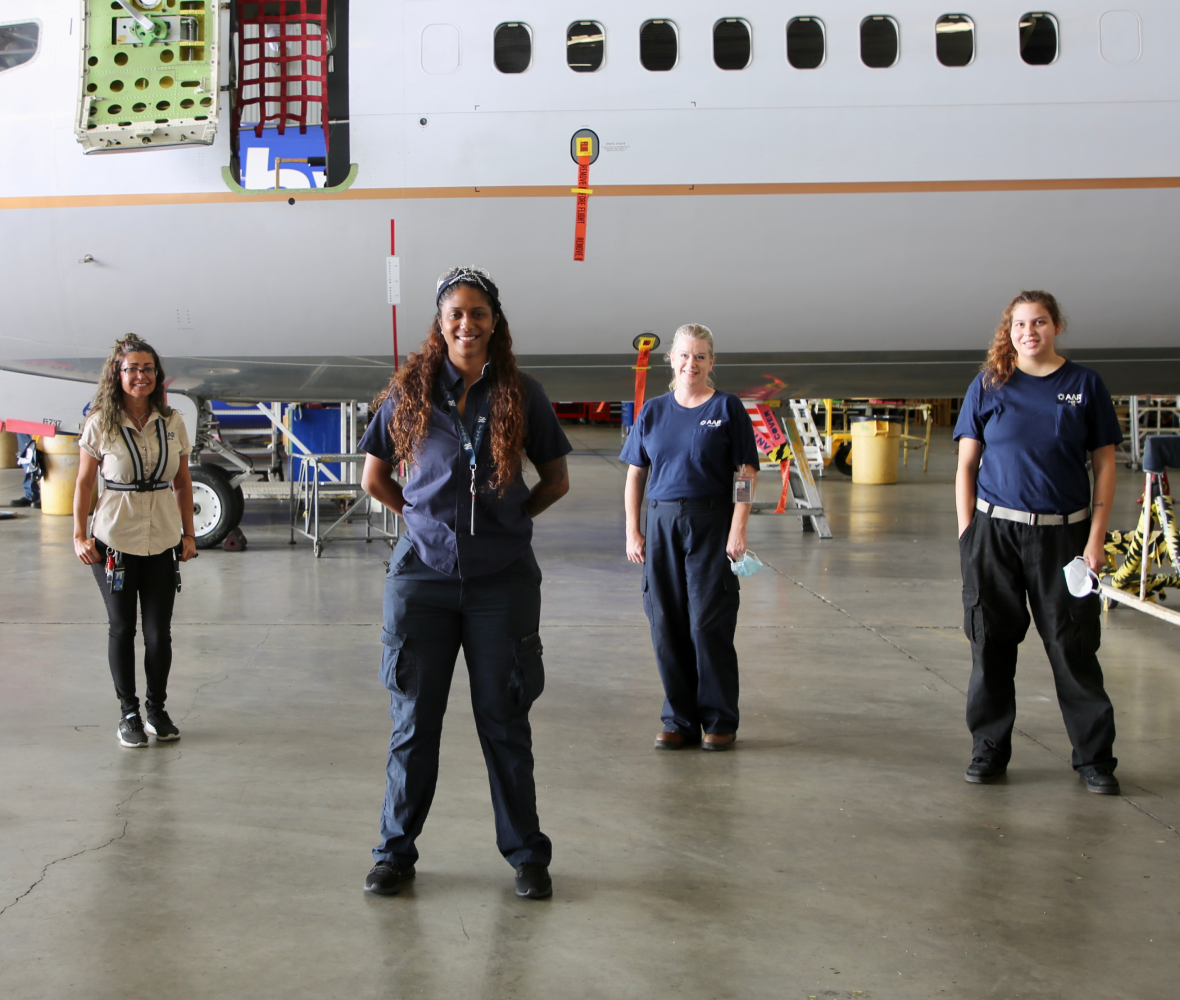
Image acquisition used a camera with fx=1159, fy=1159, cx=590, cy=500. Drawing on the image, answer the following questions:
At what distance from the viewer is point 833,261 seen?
8023 millimetres

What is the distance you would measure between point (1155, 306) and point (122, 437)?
704cm

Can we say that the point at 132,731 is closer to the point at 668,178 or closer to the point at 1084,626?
the point at 1084,626

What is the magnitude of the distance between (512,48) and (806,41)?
1974 millimetres

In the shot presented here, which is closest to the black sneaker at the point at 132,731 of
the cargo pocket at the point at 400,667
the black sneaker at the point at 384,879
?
the black sneaker at the point at 384,879

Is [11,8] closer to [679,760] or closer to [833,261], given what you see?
[833,261]

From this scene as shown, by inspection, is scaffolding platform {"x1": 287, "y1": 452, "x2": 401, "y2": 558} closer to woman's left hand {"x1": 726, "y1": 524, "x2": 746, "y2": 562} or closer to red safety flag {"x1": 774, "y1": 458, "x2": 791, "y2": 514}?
red safety flag {"x1": 774, "y1": 458, "x2": 791, "y2": 514}

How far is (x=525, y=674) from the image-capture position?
3102 mm

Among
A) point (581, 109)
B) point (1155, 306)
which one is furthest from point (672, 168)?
point (1155, 306)

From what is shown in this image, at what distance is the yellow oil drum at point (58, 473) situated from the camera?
39.2 feet

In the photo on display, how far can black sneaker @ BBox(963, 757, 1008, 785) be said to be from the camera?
161 inches

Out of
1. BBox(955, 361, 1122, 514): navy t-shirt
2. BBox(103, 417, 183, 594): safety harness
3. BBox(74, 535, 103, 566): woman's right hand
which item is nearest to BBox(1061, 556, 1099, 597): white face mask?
BBox(955, 361, 1122, 514): navy t-shirt

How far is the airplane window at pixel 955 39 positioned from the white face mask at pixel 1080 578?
16.3ft


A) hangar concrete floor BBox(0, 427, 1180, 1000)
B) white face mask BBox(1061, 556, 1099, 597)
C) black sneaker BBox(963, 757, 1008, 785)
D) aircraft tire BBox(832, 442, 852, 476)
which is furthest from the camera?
aircraft tire BBox(832, 442, 852, 476)

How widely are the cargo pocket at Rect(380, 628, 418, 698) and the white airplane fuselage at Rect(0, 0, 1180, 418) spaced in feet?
17.4
